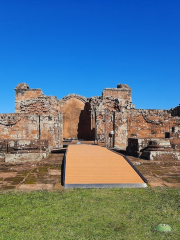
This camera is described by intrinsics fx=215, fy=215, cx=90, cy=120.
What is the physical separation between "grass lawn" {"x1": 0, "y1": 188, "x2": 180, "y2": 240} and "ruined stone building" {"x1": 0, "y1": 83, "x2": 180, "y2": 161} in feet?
14.5

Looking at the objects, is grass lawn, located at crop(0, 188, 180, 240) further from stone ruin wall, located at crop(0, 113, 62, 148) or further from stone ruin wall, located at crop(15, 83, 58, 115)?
stone ruin wall, located at crop(15, 83, 58, 115)

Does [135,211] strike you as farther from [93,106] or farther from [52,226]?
[93,106]

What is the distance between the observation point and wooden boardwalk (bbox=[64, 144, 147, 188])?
4977 millimetres

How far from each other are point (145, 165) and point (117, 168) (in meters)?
1.69

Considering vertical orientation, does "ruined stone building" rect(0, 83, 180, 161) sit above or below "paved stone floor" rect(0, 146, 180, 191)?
above

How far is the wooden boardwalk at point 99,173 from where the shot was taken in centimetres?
498

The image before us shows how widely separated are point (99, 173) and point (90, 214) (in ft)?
7.54

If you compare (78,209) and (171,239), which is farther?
(78,209)

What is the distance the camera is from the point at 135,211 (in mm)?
3525

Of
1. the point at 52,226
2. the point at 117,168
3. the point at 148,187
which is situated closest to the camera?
the point at 52,226

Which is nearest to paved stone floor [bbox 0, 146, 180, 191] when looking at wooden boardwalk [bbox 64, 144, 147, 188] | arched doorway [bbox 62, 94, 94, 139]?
wooden boardwalk [bbox 64, 144, 147, 188]

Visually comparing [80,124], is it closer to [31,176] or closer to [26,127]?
[26,127]

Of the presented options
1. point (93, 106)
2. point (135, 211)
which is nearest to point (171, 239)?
point (135, 211)

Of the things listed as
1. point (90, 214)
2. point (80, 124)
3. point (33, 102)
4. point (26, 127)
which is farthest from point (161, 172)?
point (80, 124)
